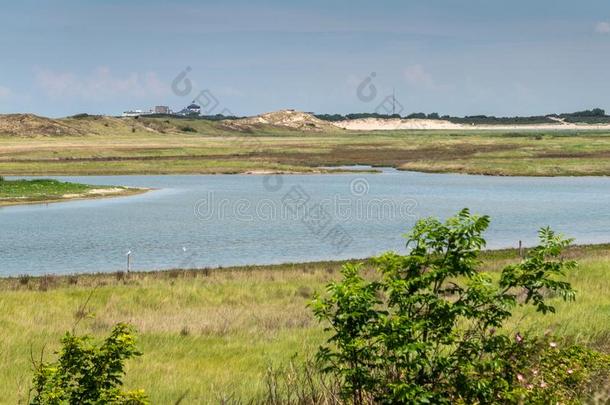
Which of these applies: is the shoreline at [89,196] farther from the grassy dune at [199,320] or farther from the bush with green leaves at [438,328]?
the bush with green leaves at [438,328]

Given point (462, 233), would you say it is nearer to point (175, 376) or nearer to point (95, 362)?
point (95, 362)

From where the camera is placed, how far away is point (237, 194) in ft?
262

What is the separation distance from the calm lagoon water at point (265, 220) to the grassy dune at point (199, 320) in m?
8.09

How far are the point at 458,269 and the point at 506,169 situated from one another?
106 m

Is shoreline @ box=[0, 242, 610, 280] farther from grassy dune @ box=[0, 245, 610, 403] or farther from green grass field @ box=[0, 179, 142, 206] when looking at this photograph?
green grass field @ box=[0, 179, 142, 206]

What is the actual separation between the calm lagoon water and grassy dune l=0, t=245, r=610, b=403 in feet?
26.5

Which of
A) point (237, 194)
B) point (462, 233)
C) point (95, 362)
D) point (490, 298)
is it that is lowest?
point (237, 194)

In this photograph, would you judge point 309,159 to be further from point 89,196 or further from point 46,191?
point 46,191

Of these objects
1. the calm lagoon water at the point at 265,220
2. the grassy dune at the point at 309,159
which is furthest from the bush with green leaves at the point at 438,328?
the grassy dune at the point at 309,159

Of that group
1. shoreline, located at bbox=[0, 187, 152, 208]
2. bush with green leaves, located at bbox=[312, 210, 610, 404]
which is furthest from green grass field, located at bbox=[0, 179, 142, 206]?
bush with green leaves, located at bbox=[312, 210, 610, 404]

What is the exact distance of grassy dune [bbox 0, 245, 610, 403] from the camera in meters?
14.0

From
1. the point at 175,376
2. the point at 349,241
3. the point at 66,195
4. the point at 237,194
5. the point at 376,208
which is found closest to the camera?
the point at 175,376

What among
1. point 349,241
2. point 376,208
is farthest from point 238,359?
point 376,208

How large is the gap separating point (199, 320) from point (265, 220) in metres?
36.4
